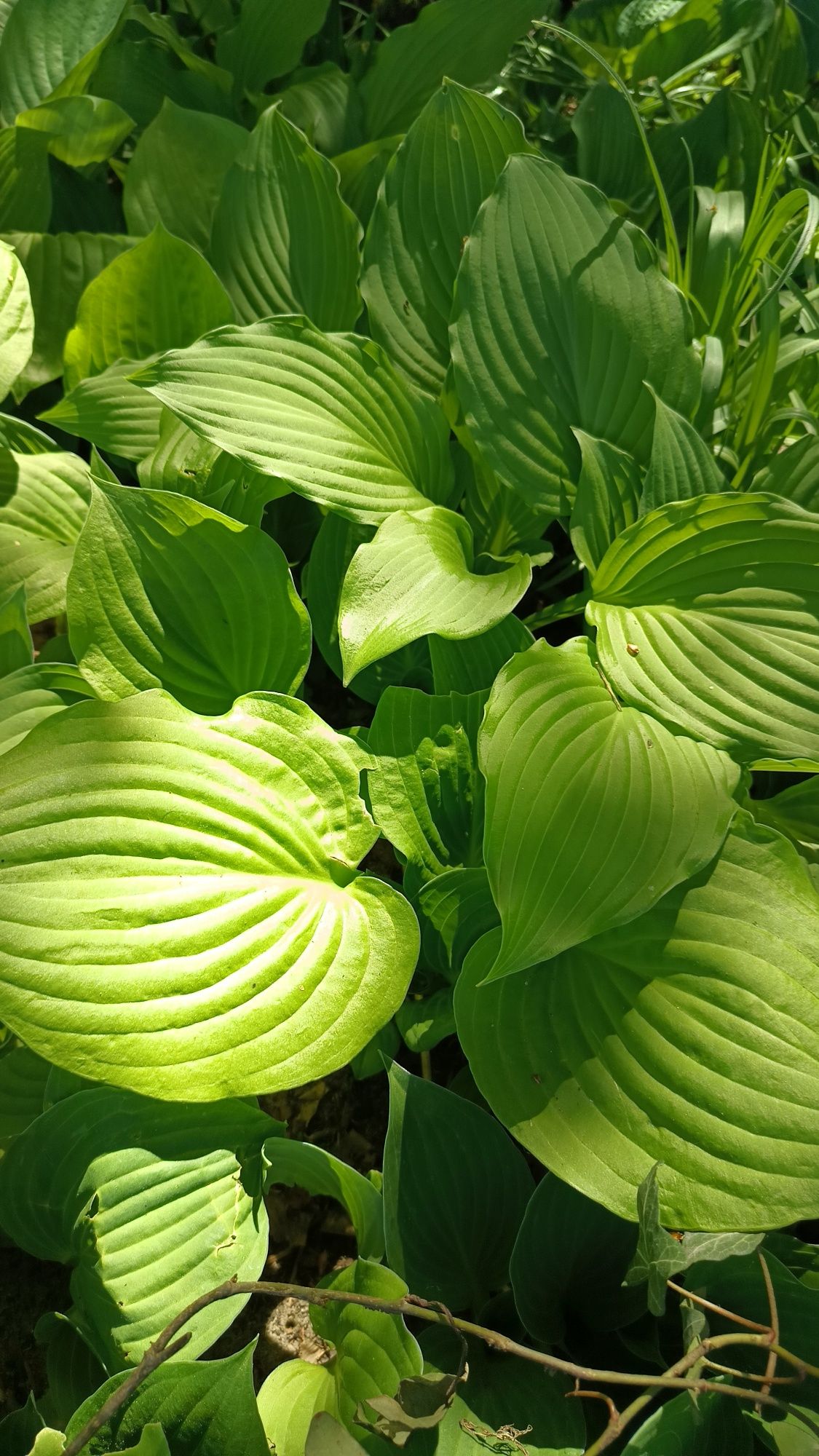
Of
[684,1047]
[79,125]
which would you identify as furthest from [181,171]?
[684,1047]

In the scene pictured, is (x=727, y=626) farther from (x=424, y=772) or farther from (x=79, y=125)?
(x=79, y=125)

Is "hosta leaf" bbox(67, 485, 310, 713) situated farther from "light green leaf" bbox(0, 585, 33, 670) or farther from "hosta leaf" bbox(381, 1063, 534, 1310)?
"hosta leaf" bbox(381, 1063, 534, 1310)

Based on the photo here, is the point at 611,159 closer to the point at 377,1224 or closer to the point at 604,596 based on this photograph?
the point at 604,596

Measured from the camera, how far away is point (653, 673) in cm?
98

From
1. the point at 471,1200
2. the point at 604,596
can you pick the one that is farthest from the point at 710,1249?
the point at 604,596

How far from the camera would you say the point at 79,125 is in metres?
1.38

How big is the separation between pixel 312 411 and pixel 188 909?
61 centimetres

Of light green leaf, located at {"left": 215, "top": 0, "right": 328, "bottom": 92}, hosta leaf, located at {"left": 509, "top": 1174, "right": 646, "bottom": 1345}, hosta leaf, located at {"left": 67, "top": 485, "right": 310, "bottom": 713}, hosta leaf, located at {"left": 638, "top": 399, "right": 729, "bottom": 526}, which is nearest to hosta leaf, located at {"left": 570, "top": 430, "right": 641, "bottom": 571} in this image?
hosta leaf, located at {"left": 638, "top": 399, "right": 729, "bottom": 526}

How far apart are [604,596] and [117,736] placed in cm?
57

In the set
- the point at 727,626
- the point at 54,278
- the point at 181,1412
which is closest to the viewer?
the point at 181,1412

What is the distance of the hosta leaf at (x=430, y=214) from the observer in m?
1.18

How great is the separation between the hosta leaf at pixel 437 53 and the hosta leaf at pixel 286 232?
434 millimetres

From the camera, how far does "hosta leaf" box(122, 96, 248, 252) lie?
135cm

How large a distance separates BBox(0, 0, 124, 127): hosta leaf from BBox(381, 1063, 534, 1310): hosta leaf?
156 centimetres
